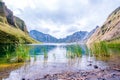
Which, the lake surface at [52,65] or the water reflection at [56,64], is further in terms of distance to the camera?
the water reflection at [56,64]

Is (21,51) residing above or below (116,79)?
above

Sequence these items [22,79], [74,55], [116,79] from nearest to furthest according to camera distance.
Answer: [116,79], [22,79], [74,55]

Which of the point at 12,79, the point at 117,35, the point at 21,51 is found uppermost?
the point at 117,35

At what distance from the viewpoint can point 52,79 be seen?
27.1 meters

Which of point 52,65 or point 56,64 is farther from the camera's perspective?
point 56,64

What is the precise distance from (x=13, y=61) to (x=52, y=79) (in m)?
21.7

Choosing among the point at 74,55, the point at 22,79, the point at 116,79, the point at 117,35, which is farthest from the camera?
the point at 117,35

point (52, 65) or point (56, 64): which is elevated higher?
point (56, 64)

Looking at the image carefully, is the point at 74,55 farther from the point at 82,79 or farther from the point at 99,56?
the point at 82,79

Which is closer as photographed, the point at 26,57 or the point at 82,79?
the point at 82,79

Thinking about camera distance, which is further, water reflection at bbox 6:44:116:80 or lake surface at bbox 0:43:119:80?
water reflection at bbox 6:44:116:80

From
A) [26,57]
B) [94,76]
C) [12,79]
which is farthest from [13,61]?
[94,76]

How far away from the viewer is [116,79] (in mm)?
25625

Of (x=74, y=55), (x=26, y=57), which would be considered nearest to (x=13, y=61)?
(x=26, y=57)
